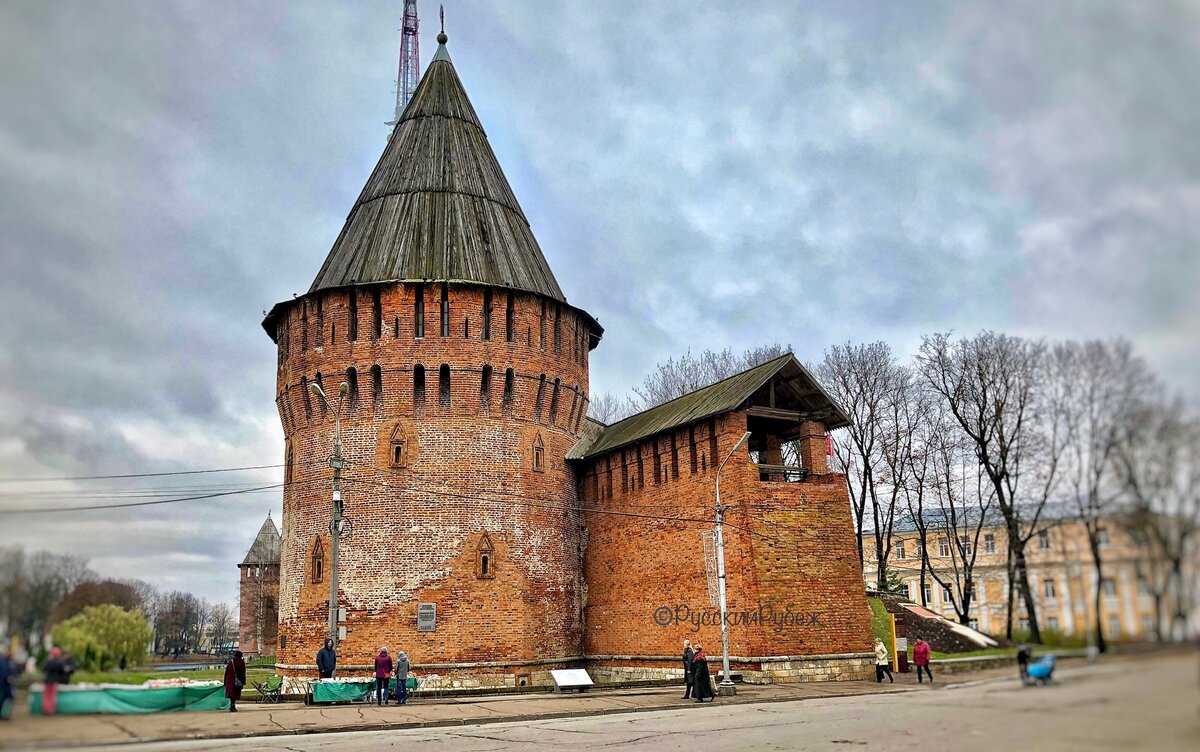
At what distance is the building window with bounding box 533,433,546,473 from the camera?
1296 inches

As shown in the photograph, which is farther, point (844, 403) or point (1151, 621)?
point (844, 403)

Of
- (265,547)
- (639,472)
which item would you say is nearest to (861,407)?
(639,472)

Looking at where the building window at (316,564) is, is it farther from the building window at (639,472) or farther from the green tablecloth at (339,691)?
the building window at (639,472)

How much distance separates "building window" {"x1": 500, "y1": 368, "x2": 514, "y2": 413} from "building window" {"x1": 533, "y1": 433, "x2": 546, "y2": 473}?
1629 millimetres

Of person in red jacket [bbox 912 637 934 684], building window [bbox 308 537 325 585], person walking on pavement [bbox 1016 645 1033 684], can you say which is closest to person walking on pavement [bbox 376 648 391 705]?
building window [bbox 308 537 325 585]

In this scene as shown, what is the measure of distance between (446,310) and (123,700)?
2850cm

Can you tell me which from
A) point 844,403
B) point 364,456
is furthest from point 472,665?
point 844,403

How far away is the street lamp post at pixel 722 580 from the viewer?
76.9 feet

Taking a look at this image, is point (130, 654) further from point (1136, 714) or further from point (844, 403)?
point (844, 403)

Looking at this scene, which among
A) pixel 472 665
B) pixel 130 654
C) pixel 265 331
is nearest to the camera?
pixel 130 654

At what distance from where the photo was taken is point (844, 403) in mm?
45656

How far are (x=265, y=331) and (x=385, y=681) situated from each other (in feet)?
58.1

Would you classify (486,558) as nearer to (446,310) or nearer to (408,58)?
(446,310)

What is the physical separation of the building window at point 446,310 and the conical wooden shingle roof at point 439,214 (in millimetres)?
→ 424
